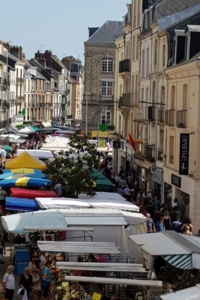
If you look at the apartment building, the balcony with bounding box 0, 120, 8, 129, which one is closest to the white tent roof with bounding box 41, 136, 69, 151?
the apartment building

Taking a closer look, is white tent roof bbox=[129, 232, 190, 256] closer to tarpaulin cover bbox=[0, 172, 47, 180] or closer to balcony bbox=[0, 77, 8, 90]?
A: tarpaulin cover bbox=[0, 172, 47, 180]

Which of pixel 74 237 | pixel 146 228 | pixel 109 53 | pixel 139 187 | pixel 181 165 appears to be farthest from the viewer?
pixel 109 53

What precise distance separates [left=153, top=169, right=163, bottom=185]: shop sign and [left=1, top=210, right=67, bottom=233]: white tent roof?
16345 mm

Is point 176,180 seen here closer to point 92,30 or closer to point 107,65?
point 107,65

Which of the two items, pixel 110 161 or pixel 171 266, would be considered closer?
pixel 171 266

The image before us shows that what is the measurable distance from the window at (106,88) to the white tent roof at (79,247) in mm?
63595

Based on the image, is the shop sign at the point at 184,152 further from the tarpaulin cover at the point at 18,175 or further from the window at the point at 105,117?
the window at the point at 105,117

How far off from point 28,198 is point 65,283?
1115 cm

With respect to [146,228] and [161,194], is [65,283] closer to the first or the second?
[146,228]

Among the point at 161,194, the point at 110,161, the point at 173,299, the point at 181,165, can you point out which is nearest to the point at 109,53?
the point at 110,161

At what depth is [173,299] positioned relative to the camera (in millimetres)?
13539

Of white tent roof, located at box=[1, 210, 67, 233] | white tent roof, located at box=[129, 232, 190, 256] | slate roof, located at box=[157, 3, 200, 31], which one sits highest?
slate roof, located at box=[157, 3, 200, 31]

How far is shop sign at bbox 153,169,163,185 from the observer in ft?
131

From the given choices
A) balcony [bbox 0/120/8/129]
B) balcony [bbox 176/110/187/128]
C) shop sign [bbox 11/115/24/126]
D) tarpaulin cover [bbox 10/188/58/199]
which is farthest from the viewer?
shop sign [bbox 11/115/24/126]
